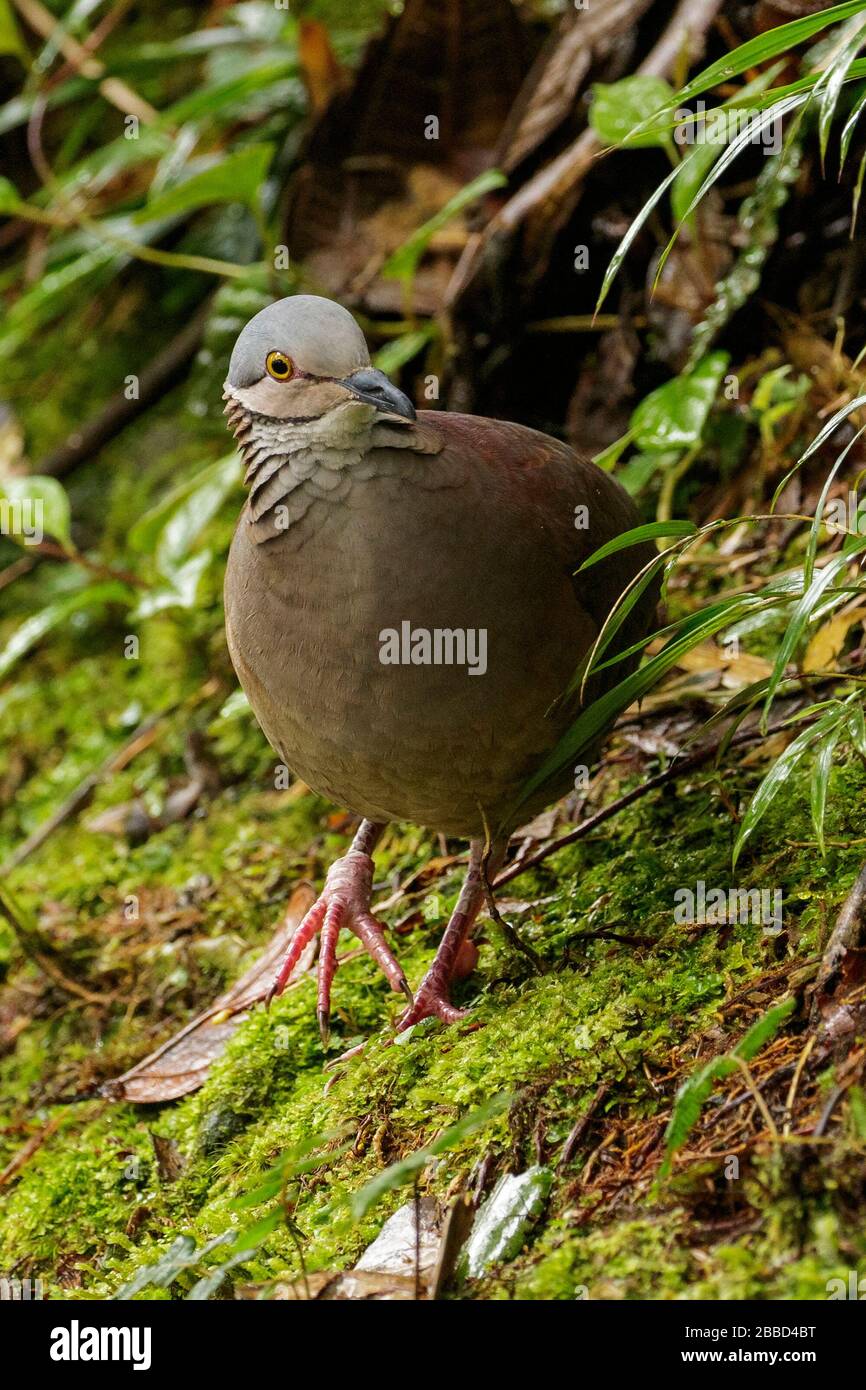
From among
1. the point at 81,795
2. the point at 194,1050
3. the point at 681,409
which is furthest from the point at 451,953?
the point at 81,795

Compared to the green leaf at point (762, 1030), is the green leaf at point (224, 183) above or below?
above

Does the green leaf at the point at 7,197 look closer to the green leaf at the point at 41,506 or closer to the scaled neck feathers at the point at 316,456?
the green leaf at the point at 41,506

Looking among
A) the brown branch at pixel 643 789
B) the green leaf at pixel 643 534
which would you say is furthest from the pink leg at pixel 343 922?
the green leaf at pixel 643 534

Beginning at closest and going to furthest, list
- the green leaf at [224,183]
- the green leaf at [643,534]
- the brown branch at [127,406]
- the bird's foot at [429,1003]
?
the green leaf at [643,534]
the bird's foot at [429,1003]
the green leaf at [224,183]
the brown branch at [127,406]

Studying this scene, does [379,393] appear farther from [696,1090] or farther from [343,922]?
[696,1090]

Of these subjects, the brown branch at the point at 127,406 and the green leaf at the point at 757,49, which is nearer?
the green leaf at the point at 757,49

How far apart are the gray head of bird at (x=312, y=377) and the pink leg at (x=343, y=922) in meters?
1.21

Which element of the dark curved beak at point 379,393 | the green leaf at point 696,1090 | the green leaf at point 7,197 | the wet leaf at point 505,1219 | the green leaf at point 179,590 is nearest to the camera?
the green leaf at point 696,1090

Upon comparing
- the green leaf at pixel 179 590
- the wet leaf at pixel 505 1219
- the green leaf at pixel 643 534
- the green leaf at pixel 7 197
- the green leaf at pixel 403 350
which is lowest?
the wet leaf at pixel 505 1219

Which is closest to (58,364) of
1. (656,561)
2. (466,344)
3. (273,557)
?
(466,344)

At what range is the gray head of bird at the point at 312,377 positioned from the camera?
2855 mm

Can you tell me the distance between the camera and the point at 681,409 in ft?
13.9

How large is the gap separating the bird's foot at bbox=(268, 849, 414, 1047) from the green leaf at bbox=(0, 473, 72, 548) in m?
2.13
